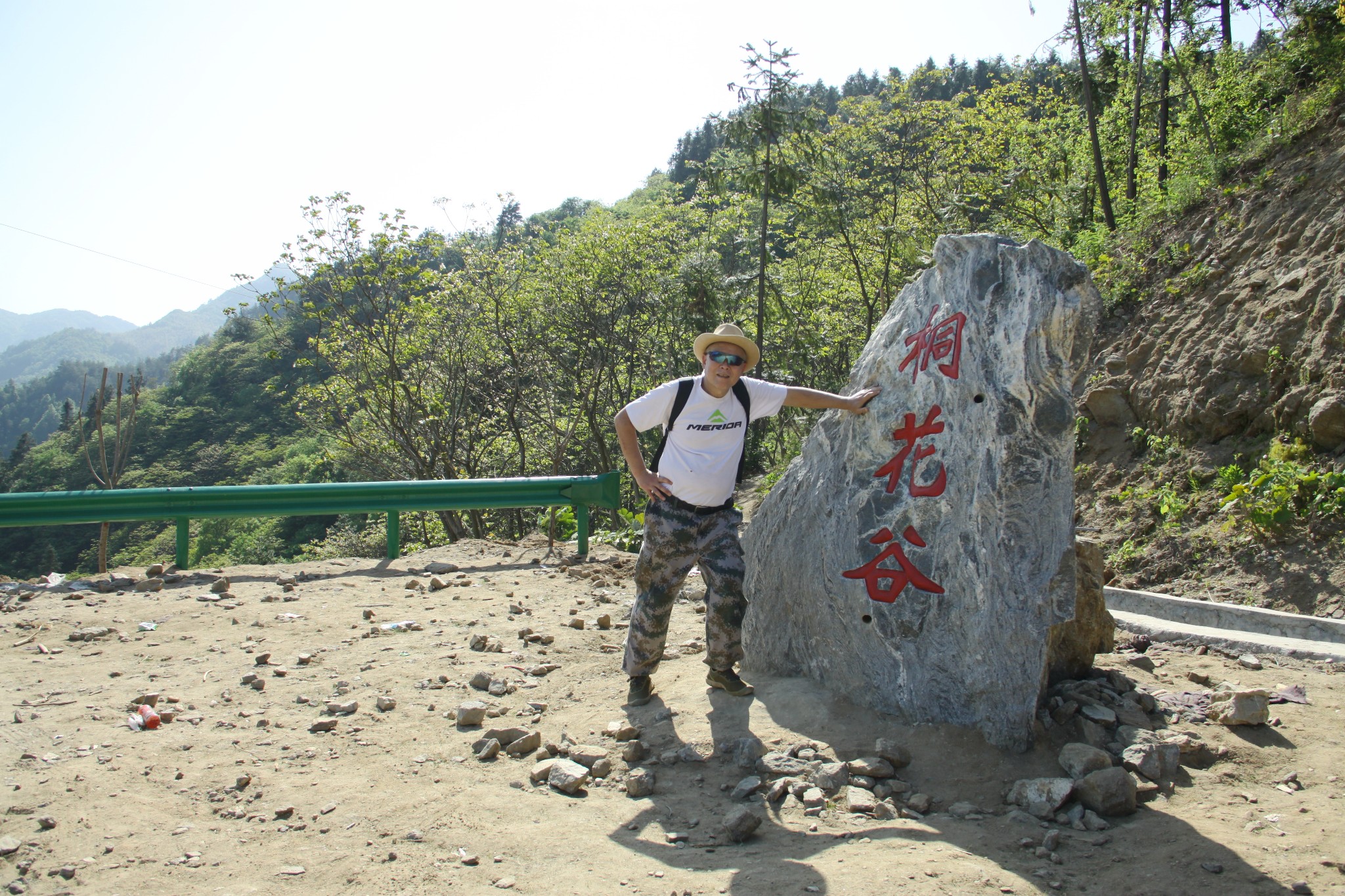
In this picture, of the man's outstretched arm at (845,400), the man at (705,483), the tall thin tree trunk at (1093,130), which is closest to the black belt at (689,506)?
the man at (705,483)

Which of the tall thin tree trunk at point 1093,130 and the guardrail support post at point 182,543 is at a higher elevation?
the tall thin tree trunk at point 1093,130

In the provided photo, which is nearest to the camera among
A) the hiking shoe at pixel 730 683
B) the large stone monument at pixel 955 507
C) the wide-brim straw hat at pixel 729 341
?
the large stone monument at pixel 955 507

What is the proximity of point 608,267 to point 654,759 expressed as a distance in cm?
1547

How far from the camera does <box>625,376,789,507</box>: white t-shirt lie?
160 inches

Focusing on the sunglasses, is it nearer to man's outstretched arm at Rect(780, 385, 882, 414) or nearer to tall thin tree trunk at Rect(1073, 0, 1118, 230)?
man's outstretched arm at Rect(780, 385, 882, 414)

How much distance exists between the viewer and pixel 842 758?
11.6 ft

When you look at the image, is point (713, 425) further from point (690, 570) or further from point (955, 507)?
point (955, 507)

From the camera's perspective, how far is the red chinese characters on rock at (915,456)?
12.4 ft

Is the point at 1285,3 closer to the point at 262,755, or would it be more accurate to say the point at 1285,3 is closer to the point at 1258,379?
the point at 1258,379

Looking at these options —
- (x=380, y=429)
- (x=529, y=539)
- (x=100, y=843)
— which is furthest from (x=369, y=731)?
(x=380, y=429)

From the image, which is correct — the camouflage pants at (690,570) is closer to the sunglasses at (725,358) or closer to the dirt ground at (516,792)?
the dirt ground at (516,792)

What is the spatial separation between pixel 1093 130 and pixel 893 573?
1310 cm

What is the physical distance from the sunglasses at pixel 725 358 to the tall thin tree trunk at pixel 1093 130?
36.1 feet

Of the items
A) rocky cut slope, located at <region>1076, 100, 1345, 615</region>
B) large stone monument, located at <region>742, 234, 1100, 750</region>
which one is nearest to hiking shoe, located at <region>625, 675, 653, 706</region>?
large stone monument, located at <region>742, 234, 1100, 750</region>
